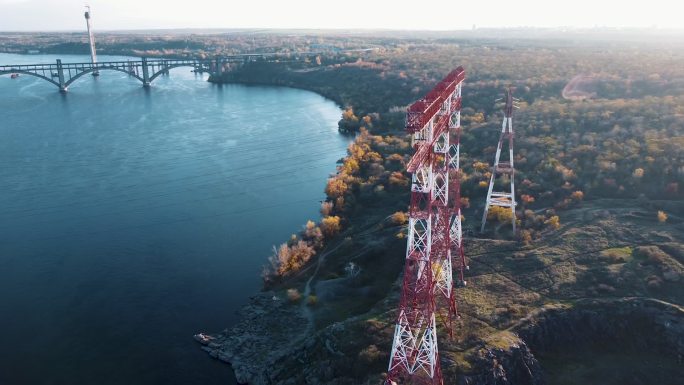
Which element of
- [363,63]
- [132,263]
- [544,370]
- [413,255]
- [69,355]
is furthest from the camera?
[363,63]

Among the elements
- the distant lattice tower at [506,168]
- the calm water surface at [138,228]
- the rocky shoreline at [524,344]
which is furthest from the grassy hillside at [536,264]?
the calm water surface at [138,228]

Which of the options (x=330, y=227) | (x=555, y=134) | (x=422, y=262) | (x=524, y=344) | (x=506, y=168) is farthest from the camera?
(x=555, y=134)

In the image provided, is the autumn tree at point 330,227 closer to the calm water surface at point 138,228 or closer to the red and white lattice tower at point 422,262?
the calm water surface at point 138,228

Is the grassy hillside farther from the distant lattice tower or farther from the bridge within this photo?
the bridge

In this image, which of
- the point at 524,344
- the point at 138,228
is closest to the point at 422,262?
the point at 524,344

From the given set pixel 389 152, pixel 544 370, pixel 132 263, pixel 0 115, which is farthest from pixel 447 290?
pixel 0 115

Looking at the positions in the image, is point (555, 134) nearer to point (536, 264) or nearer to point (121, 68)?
point (536, 264)

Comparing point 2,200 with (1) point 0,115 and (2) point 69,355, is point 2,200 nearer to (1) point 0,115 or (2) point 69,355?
(2) point 69,355

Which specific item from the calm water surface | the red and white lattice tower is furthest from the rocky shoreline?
the calm water surface
